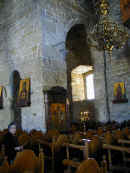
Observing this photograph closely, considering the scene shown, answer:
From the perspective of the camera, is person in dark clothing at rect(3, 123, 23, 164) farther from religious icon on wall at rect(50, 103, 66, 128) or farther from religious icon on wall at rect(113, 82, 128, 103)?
religious icon on wall at rect(113, 82, 128, 103)

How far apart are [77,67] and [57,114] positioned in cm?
593

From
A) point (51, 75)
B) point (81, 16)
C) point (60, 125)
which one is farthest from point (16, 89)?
point (81, 16)

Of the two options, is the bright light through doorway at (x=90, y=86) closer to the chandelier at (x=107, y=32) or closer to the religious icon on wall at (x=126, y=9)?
the chandelier at (x=107, y=32)

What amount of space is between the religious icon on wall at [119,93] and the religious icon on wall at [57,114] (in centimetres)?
396

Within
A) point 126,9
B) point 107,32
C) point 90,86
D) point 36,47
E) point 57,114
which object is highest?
point 126,9

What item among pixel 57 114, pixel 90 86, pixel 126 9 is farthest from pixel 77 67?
pixel 126 9

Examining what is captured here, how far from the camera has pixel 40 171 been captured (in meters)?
2.20

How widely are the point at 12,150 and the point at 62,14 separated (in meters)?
9.40

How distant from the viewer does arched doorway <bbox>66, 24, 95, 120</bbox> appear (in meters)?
13.9

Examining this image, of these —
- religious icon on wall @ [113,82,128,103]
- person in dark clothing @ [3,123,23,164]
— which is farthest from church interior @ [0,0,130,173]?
person in dark clothing @ [3,123,23,164]

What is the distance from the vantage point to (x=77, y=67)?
47.6 ft

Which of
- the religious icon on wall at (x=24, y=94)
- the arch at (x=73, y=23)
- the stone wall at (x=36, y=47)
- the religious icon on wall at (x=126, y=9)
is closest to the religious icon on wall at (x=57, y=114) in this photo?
the stone wall at (x=36, y=47)

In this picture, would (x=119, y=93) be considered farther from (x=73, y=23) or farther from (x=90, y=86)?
(x=73, y=23)

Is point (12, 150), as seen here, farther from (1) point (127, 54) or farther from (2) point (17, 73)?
(1) point (127, 54)
